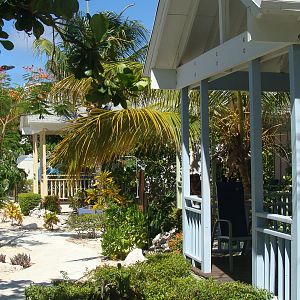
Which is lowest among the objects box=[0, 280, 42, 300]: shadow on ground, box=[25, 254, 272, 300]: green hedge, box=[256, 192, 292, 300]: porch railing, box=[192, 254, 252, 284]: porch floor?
box=[0, 280, 42, 300]: shadow on ground

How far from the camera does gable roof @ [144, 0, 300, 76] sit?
6703mm

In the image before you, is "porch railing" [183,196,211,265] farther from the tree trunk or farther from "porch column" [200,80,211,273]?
the tree trunk

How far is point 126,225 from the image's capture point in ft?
32.5

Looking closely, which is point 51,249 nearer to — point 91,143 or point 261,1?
point 91,143

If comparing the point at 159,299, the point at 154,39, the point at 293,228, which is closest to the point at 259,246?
the point at 293,228

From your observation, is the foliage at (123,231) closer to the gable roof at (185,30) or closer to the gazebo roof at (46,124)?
the gable roof at (185,30)

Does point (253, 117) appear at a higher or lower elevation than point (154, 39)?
lower

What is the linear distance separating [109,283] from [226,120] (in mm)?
6558

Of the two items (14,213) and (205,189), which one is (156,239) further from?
(14,213)

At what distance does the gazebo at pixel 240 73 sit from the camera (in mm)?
4836

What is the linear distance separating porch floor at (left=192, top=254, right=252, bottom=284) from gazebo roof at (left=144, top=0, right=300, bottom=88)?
101 inches

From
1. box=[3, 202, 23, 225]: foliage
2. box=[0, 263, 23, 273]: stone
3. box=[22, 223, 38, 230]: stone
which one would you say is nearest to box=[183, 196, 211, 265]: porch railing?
box=[0, 263, 23, 273]: stone

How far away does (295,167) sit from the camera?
4930 mm

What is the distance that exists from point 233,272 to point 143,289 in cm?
214
